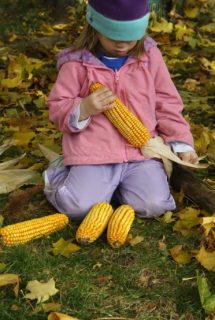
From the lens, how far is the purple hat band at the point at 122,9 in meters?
2.89

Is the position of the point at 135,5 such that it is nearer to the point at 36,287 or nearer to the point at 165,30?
the point at 36,287

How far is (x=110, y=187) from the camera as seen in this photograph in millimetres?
3229

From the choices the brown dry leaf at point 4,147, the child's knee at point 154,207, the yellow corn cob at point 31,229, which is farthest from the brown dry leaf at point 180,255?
the brown dry leaf at point 4,147

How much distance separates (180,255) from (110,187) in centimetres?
62

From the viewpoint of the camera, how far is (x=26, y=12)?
7758 millimetres

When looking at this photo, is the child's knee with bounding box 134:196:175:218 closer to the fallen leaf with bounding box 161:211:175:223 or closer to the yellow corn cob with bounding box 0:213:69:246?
the fallen leaf with bounding box 161:211:175:223

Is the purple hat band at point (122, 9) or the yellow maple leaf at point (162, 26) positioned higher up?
the purple hat band at point (122, 9)

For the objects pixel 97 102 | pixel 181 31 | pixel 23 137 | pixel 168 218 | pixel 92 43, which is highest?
pixel 92 43

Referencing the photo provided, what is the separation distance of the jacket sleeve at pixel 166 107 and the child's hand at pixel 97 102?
0.35 metres

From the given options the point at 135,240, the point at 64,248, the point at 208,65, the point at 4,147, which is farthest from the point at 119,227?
the point at 208,65

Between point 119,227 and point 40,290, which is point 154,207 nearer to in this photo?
point 119,227

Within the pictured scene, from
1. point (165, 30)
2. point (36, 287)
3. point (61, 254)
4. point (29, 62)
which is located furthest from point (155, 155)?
point (165, 30)

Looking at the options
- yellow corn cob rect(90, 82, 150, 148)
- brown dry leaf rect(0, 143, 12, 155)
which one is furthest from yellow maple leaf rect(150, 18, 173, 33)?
yellow corn cob rect(90, 82, 150, 148)

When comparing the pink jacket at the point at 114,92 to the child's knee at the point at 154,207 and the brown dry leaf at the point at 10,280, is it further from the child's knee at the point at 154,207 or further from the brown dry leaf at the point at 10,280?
the brown dry leaf at the point at 10,280
